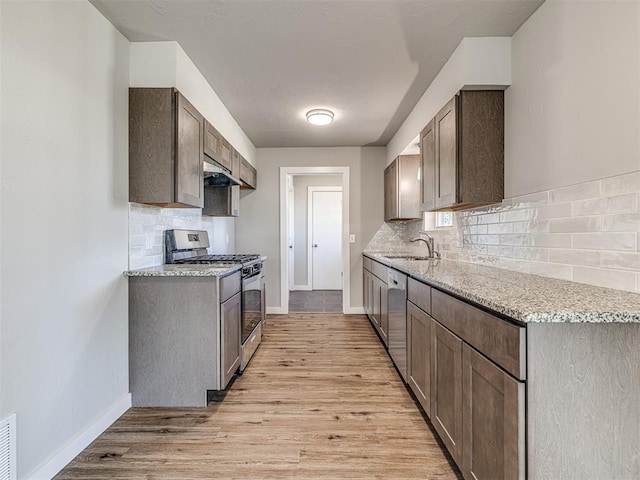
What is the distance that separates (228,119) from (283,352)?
2.39m

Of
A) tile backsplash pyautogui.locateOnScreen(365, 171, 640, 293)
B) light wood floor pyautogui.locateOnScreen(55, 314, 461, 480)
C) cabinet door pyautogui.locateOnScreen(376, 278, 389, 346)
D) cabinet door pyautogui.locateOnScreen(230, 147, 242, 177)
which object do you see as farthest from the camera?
cabinet door pyautogui.locateOnScreen(230, 147, 242, 177)

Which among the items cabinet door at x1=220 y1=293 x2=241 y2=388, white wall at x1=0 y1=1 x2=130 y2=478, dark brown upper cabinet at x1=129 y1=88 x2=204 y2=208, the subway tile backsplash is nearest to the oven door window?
cabinet door at x1=220 y1=293 x2=241 y2=388

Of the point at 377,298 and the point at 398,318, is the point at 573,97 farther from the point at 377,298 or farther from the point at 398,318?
the point at 377,298

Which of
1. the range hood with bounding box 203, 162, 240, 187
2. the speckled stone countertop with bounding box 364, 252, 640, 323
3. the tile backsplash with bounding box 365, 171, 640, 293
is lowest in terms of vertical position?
the speckled stone countertop with bounding box 364, 252, 640, 323

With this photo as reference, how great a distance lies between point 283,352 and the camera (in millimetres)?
3115

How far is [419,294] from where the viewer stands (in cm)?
198

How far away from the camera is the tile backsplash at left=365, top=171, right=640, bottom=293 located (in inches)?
51.3

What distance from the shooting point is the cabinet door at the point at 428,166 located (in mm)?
2604

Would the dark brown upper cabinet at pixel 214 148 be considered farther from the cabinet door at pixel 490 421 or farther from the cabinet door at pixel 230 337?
the cabinet door at pixel 490 421

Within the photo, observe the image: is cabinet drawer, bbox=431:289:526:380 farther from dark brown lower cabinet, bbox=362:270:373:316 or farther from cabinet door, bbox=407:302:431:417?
dark brown lower cabinet, bbox=362:270:373:316

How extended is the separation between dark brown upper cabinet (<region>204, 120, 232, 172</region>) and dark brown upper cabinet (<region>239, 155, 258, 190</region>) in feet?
1.91

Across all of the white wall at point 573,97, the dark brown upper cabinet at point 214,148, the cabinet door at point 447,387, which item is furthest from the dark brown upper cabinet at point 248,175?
the cabinet door at point 447,387

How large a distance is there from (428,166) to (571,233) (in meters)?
1.33

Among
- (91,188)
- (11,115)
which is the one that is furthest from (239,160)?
(11,115)
